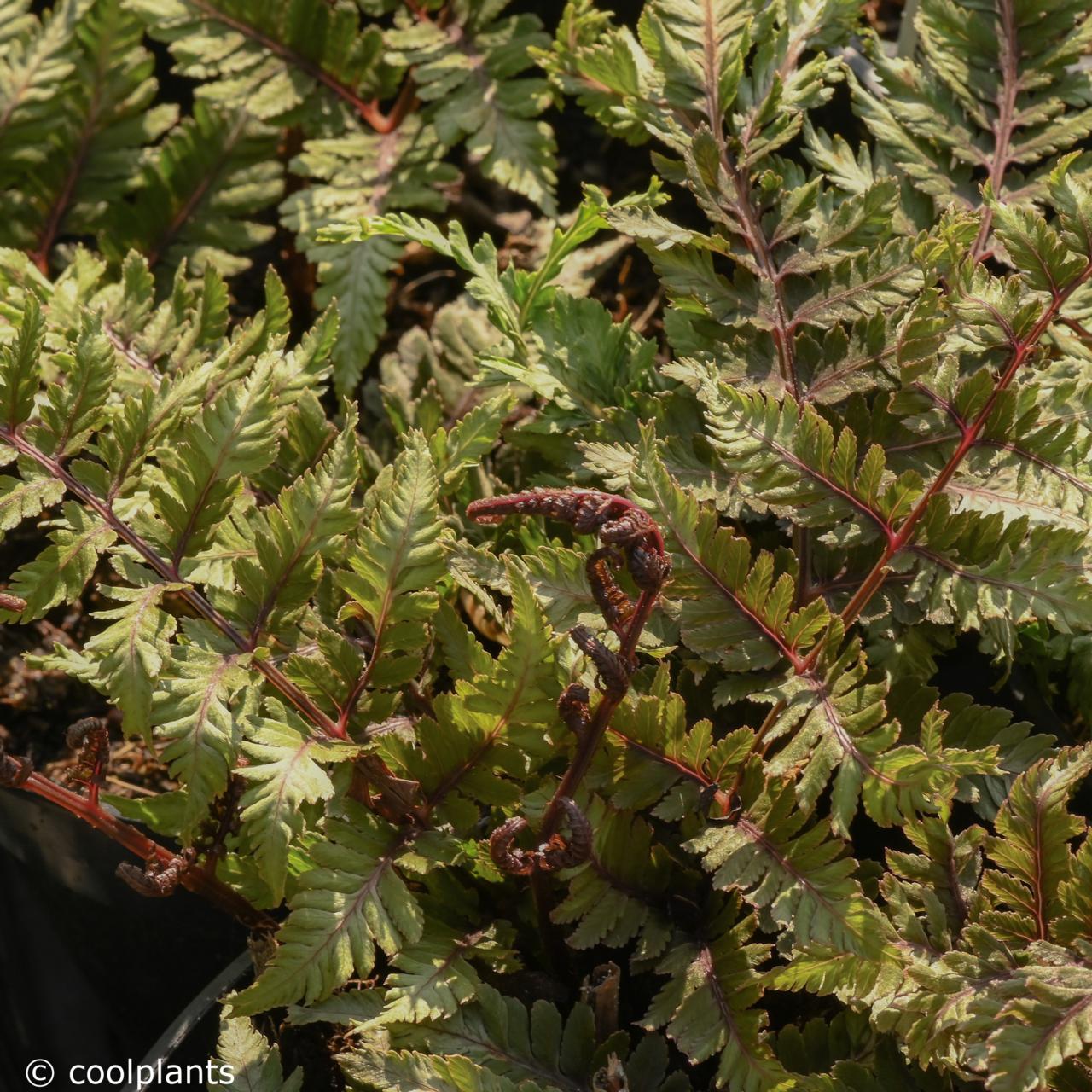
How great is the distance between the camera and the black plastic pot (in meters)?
1.53

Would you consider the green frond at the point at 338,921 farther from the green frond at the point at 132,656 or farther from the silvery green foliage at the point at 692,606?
the green frond at the point at 132,656

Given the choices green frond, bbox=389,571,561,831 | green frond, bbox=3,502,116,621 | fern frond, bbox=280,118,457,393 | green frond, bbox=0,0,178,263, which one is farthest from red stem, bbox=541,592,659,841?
green frond, bbox=0,0,178,263

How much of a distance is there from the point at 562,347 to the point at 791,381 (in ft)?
0.94

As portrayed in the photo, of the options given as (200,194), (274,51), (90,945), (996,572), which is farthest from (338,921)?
(274,51)

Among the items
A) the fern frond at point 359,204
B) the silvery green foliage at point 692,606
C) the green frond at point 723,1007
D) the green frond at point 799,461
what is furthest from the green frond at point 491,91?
the green frond at point 723,1007

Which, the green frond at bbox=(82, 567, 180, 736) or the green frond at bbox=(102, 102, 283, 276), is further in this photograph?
the green frond at bbox=(102, 102, 283, 276)

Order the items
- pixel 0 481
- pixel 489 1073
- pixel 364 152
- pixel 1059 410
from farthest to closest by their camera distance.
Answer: pixel 364 152, pixel 1059 410, pixel 0 481, pixel 489 1073

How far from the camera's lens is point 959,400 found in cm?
123

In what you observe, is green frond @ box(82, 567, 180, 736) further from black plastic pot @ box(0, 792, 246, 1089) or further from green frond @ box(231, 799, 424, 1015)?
black plastic pot @ box(0, 792, 246, 1089)

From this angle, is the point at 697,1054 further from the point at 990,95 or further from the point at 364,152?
the point at 364,152

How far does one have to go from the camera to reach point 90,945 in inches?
60.7

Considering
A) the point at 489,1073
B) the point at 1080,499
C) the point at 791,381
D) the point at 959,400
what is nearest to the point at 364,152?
the point at 791,381

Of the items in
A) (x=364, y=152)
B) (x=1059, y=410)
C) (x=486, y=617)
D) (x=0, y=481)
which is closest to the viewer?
(x=0, y=481)

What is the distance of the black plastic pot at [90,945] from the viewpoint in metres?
1.53
